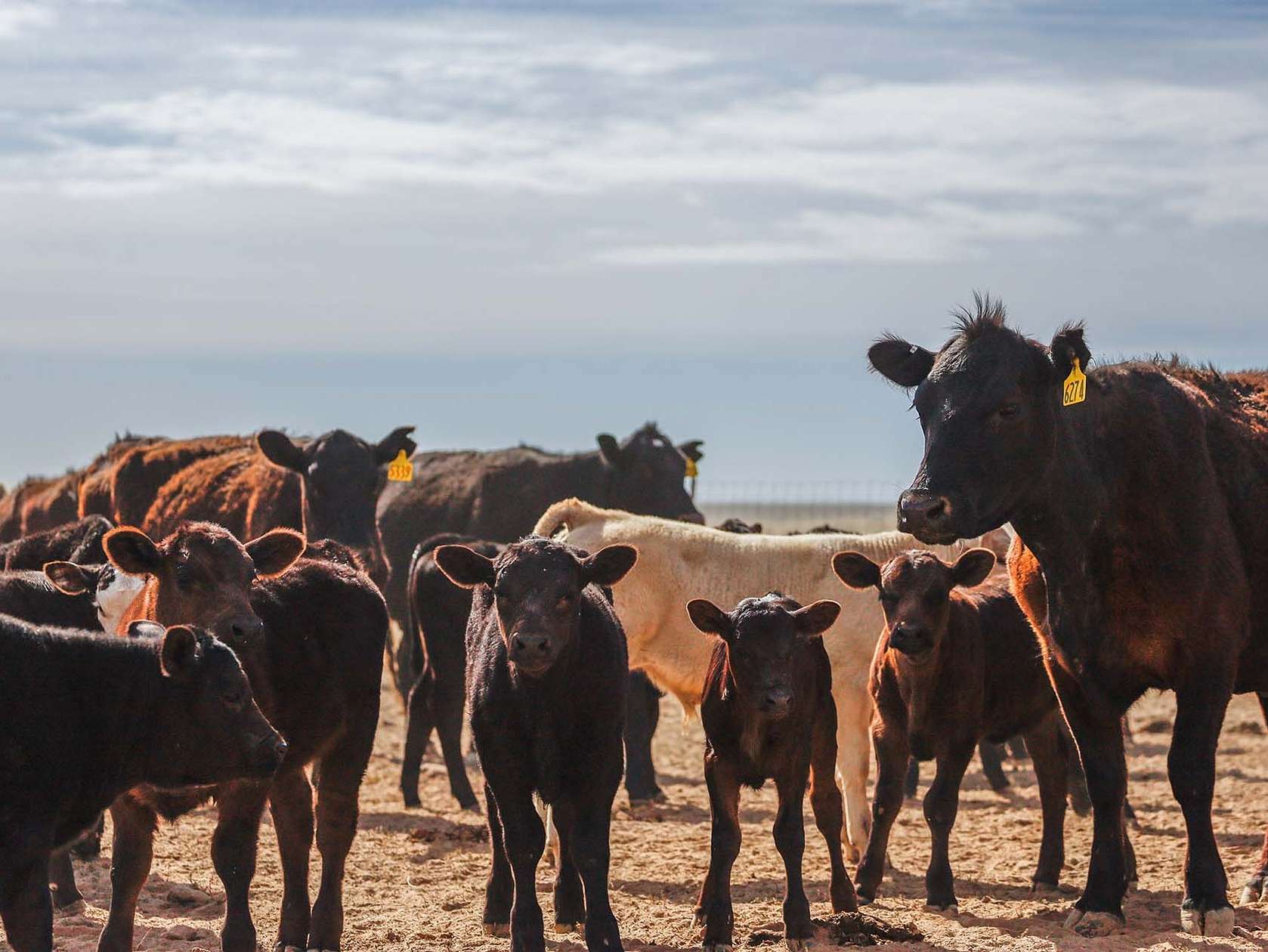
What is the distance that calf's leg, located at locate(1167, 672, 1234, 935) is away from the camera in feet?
22.6

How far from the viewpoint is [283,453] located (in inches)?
491

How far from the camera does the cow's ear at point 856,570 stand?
8.53 m

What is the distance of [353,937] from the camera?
740cm

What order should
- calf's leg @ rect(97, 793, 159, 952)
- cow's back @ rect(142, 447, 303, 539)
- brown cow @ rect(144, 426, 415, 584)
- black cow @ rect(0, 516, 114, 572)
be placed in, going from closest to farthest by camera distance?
calf's leg @ rect(97, 793, 159, 952), black cow @ rect(0, 516, 114, 572), brown cow @ rect(144, 426, 415, 584), cow's back @ rect(142, 447, 303, 539)

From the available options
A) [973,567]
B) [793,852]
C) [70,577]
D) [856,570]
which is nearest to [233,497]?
[70,577]

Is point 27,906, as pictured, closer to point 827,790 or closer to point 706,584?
point 827,790

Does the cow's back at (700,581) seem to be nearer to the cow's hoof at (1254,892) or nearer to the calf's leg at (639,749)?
the calf's leg at (639,749)

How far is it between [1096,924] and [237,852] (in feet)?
11.5

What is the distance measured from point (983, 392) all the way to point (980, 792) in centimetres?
615

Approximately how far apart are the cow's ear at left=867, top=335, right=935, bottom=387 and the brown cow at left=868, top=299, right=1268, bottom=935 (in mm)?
20

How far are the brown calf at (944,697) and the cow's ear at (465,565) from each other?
6.88 feet

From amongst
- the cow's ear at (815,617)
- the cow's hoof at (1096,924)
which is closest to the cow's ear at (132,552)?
the cow's ear at (815,617)

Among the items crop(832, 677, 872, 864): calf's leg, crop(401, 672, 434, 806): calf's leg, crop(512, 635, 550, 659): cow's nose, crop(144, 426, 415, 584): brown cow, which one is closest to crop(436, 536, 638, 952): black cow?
crop(512, 635, 550, 659): cow's nose

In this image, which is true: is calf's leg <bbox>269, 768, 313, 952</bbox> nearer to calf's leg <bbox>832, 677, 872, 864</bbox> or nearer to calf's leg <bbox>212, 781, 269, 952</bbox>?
calf's leg <bbox>212, 781, 269, 952</bbox>
